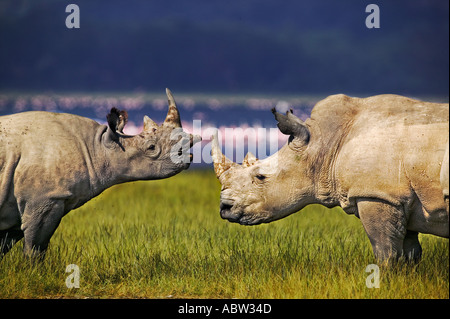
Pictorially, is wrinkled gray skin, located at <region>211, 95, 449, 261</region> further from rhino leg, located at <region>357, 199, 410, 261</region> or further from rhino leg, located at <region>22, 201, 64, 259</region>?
rhino leg, located at <region>22, 201, 64, 259</region>

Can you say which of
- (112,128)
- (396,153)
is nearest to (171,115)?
(112,128)

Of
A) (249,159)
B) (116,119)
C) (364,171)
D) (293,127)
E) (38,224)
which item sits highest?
(116,119)

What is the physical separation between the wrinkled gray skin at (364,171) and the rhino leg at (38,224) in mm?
1638

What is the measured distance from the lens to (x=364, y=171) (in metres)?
5.93

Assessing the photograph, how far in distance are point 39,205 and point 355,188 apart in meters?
3.00

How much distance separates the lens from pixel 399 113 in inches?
241

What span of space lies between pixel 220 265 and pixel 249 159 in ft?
3.75

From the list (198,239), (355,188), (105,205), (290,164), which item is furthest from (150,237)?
(105,205)

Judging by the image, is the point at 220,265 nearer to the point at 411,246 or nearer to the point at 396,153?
the point at 411,246

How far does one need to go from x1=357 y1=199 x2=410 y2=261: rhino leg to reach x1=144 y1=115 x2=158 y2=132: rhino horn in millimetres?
2353

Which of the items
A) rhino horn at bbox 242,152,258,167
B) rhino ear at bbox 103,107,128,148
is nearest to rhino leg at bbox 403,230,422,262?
rhino horn at bbox 242,152,258,167

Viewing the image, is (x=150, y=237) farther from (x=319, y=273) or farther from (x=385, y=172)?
(x=385, y=172)

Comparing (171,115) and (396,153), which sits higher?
(171,115)

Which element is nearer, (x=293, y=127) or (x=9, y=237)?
(x=293, y=127)
